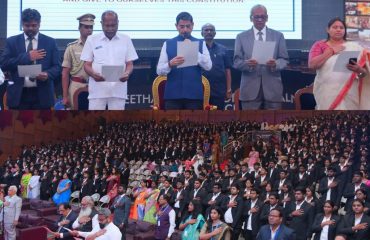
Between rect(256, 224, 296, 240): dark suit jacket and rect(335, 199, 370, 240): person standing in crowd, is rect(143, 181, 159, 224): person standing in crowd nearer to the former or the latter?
rect(256, 224, 296, 240): dark suit jacket

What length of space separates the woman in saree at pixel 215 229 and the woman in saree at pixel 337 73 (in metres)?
1.66

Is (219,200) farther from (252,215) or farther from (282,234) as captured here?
(282,234)

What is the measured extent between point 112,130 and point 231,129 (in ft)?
5.88

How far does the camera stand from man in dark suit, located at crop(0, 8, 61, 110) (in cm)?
393

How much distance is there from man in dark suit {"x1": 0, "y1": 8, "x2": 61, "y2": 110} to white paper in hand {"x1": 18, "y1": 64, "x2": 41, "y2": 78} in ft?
0.11

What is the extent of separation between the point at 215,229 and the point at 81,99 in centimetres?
179

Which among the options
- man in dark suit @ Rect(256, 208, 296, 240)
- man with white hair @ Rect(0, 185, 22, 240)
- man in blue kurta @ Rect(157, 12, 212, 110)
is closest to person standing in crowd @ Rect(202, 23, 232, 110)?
man in blue kurta @ Rect(157, 12, 212, 110)

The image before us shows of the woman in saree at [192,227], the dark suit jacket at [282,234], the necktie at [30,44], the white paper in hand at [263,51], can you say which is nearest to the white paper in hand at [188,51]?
the white paper in hand at [263,51]

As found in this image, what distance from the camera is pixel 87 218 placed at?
4.86 metres

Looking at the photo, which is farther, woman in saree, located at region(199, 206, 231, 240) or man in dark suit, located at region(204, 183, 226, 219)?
man in dark suit, located at region(204, 183, 226, 219)

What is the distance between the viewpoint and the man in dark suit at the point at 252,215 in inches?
217

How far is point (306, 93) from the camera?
5008 mm

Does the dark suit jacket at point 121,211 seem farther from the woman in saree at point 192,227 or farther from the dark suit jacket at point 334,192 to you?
the dark suit jacket at point 334,192

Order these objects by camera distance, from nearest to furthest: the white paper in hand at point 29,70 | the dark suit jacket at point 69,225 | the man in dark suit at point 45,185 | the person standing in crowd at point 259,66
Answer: the white paper in hand at point 29,70 → the person standing in crowd at point 259,66 → the dark suit jacket at point 69,225 → the man in dark suit at point 45,185
